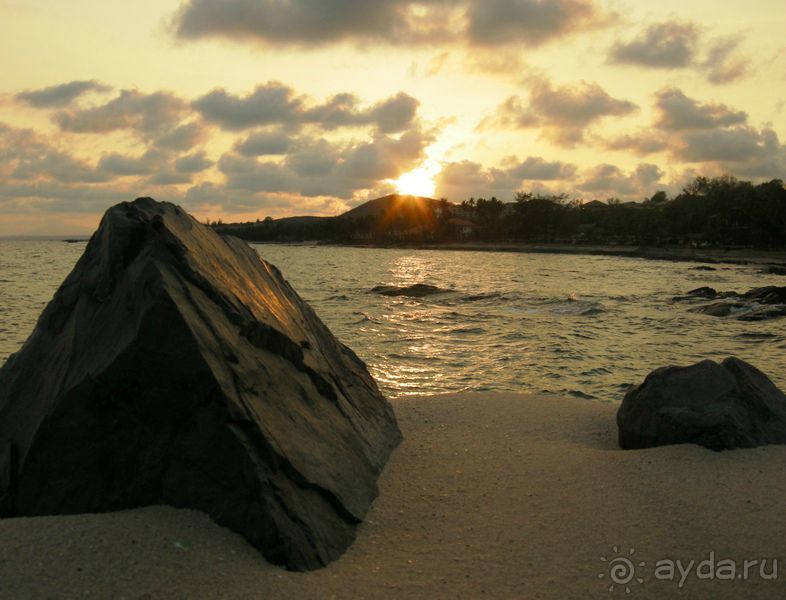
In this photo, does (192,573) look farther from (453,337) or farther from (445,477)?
(453,337)

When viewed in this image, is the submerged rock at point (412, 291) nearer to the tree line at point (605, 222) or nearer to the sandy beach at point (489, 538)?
the sandy beach at point (489, 538)

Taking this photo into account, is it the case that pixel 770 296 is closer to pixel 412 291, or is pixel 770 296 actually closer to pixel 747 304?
pixel 747 304

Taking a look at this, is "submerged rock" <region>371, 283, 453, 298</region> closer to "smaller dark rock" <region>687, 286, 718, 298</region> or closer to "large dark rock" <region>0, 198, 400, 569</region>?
"smaller dark rock" <region>687, 286, 718, 298</region>

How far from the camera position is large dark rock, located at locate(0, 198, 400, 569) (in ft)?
11.7

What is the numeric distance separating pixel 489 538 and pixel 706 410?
2.74m

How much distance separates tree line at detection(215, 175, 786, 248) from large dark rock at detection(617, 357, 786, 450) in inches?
2880

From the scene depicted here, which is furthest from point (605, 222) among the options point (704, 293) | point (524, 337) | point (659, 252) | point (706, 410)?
point (706, 410)

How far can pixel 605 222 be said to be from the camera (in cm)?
11269

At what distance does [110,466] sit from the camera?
148 inches

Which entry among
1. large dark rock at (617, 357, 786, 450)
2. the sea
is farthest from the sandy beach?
the sea

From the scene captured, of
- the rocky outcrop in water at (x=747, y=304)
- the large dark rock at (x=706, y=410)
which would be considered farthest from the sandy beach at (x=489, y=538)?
the rocky outcrop in water at (x=747, y=304)

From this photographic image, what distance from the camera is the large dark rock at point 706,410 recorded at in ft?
17.6

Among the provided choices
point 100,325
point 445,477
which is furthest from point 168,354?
point 445,477

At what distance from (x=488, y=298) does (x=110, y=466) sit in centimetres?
2250
